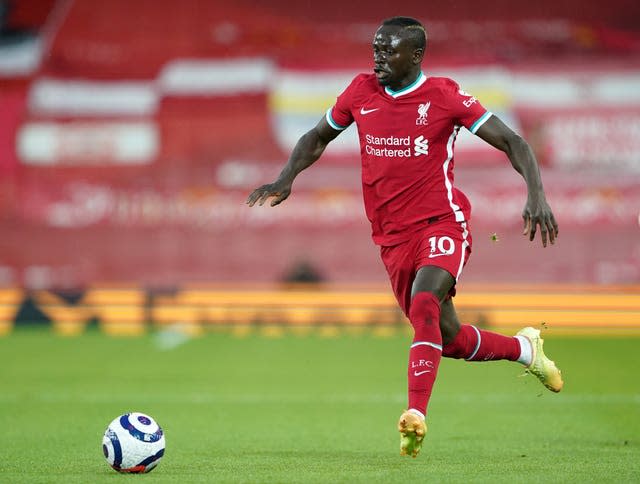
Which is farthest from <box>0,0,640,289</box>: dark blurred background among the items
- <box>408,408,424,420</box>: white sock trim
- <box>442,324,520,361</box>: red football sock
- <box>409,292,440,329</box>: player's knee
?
<box>408,408,424,420</box>: white sock trim

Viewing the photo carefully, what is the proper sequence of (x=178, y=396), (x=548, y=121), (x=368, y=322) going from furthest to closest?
(x=548, y=121)
(x=368, y=322)
(x=178, y=396)

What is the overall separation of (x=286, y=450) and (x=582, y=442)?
186 cm

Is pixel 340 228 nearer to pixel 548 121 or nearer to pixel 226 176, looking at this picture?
pixel 226 176

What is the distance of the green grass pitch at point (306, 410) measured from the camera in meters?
6.41

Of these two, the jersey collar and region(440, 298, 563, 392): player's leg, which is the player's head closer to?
the jersey collar

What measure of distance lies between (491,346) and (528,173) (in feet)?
4.23

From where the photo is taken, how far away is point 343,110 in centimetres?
748

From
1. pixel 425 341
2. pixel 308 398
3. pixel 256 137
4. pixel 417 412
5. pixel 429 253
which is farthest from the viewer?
pixel 256 137

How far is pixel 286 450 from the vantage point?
24.0ft

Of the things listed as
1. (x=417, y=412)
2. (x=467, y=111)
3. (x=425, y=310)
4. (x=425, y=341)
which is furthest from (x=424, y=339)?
(x=467, y=111)

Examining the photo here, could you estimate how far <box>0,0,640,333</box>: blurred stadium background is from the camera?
62.1ft

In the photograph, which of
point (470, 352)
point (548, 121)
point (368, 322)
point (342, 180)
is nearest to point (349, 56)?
point (342, 180)

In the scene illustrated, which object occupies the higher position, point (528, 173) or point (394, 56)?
point (394, 56)

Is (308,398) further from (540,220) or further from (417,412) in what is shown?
(540,220)
